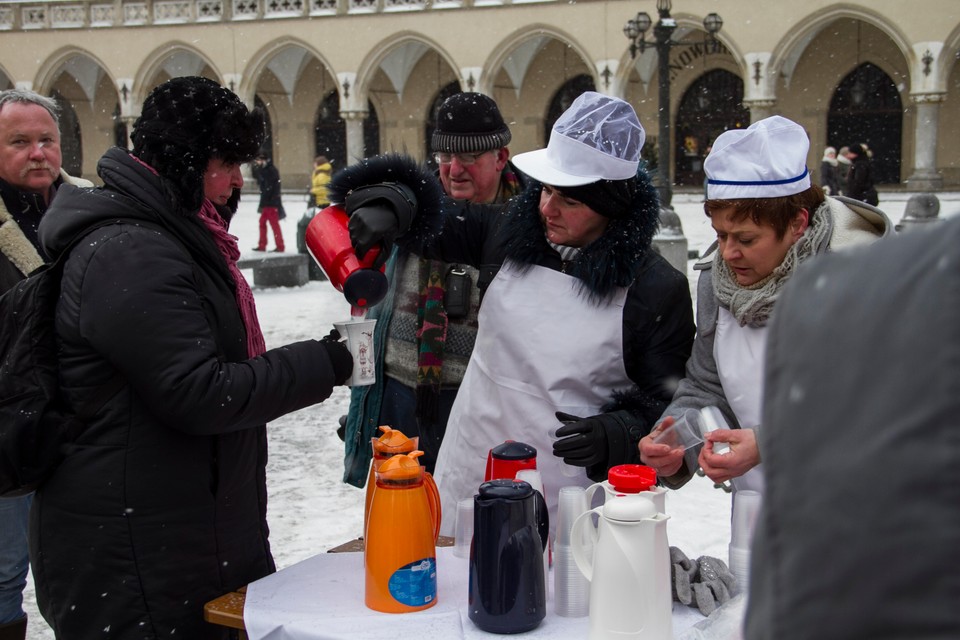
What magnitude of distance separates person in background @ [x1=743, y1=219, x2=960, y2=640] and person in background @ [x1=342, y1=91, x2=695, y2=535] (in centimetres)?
152

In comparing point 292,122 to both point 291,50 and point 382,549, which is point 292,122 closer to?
point 291,50

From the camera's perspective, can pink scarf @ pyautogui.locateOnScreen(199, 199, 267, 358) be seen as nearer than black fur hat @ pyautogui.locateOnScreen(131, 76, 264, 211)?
No

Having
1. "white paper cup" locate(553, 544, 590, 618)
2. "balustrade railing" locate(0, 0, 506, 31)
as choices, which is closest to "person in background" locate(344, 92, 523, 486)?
"white paper cup" locate(553, 544, 590, 618)

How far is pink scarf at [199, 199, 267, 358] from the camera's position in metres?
2.05

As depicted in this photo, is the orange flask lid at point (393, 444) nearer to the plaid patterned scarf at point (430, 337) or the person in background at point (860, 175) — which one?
the plaid patterned scarf at point (430, 337)

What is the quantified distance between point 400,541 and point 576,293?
0.76 metres

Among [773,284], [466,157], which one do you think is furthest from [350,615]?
[466,157]

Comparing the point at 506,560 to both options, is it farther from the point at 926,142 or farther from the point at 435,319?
the point at 926,142

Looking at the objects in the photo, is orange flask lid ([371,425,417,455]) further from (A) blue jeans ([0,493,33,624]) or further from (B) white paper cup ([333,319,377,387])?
(A) blue jeans ([0,493,33,624])

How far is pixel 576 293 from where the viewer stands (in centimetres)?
228

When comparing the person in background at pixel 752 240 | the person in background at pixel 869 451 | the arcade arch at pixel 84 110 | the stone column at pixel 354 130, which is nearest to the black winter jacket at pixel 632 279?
the person in background at pixel 752 240

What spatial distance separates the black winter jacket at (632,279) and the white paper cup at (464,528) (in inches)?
12.6

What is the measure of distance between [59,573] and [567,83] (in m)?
26.9

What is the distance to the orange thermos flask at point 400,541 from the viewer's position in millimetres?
1797
